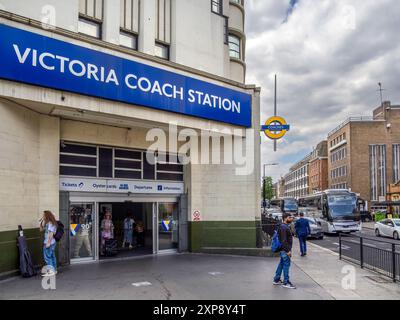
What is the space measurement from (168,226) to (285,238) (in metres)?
6.62

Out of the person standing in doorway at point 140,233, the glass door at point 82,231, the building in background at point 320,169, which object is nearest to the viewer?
the glass door at point 82,231

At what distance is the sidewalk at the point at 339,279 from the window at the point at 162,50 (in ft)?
28.5

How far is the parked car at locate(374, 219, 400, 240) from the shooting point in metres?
24.3

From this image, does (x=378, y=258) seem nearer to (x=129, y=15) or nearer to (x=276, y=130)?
(x=276, y=130)

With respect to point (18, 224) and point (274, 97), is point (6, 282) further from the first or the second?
point (274, 97)

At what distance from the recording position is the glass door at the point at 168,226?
15041 millimetres

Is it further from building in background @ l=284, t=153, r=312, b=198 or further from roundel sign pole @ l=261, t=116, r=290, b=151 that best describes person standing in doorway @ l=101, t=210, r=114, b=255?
building in background @ l=284, t=153, r=312, b=198

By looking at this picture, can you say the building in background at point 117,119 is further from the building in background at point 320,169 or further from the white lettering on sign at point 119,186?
the building in background at point 320,169

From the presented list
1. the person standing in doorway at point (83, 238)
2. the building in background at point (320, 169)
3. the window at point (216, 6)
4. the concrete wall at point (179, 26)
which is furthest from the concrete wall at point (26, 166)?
the building in background at point (320, 169)

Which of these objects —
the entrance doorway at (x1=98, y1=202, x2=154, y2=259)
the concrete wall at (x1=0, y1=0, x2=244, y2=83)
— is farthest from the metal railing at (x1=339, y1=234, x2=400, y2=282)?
the concrete wall at (x1=0, y1=0, x2=244, y2=83)

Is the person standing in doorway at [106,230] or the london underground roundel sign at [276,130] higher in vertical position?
the london underground roundel sign at [276,130]

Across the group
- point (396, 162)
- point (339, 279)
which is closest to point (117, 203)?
point (339, 279)
